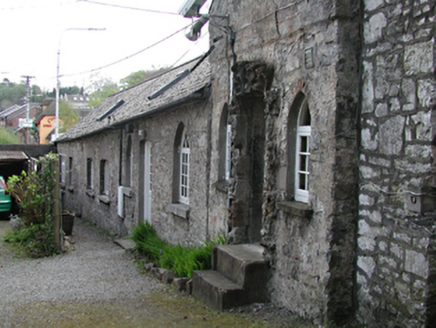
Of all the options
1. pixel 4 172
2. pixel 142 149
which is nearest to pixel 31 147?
pixel 4 172

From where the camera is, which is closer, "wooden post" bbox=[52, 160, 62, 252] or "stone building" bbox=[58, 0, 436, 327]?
"stone building" bbox=[58, 0, 436, 327]

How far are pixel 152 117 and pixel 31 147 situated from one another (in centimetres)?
1635

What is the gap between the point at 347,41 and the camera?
17.5 feet

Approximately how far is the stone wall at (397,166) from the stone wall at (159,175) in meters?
4.65

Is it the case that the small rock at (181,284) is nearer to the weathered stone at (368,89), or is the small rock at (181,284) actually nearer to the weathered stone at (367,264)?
the weathered stone at (367,264)

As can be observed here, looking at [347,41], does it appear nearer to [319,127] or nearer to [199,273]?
[319,127]

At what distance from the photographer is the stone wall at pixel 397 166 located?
4.45m

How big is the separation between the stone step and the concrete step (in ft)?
0.33

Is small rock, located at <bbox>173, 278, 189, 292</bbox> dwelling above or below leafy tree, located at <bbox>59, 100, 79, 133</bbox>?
below

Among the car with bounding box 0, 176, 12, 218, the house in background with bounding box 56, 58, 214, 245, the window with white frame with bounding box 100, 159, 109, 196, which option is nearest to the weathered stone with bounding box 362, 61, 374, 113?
the house in background with bounding box 56, 58, 214, 245

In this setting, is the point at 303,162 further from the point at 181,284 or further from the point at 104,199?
the point at 104,199

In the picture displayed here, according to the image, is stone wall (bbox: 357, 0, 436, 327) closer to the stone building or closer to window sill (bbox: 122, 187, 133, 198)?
the stone building

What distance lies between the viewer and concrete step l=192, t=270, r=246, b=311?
6434mm

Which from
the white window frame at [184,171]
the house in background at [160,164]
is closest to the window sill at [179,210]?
the house in background at [160,164]
